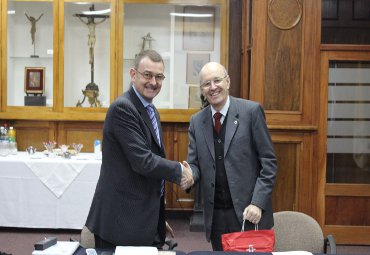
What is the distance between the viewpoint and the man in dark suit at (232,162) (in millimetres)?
2590

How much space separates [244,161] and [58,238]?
2889 mm

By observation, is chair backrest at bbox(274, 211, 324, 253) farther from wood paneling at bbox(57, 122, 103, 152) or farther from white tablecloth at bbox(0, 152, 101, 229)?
wood paneling at bbox(57, 122, 103, 152)

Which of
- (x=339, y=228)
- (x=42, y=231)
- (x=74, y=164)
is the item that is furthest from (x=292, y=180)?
(x=42, y=231)

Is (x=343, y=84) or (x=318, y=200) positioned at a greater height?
(x=343, y=84)

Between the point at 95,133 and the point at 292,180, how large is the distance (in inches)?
95.0

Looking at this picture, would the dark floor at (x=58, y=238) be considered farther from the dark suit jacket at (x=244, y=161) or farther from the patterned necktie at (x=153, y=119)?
the patterned necktie at (x=153, y=119)

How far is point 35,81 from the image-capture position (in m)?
5.84

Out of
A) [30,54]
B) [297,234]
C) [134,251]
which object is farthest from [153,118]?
[30,54]

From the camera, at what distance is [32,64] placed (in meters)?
5.89

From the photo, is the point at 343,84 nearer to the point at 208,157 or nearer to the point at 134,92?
the point at 208,157

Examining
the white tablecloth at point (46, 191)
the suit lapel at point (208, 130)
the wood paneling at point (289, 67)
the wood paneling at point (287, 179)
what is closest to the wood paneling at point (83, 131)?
the white tablecloth at point (46, 191)

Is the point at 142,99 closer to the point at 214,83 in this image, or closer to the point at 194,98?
the point at 214,83

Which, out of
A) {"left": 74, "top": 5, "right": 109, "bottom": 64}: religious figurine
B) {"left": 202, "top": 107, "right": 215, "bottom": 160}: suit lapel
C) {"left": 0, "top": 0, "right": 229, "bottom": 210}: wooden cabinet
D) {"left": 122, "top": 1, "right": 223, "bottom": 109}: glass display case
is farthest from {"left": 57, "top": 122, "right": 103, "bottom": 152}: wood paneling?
{"left": 202, "top": 107, "right": 215, "bottom": 160}: suit lapel

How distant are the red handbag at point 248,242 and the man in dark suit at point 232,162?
24 cm
